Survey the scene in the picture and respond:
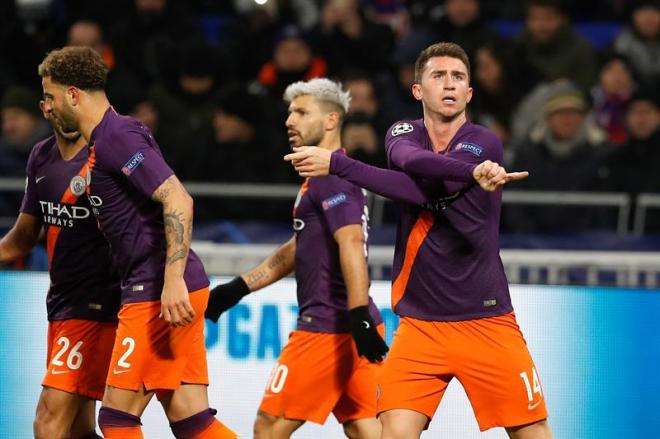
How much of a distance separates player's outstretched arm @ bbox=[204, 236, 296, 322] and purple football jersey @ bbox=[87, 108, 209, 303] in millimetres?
857

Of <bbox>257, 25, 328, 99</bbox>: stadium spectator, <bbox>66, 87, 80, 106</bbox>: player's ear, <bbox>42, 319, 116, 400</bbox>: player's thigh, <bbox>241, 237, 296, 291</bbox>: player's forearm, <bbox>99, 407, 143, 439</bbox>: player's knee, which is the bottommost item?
<bbox>99, 407, 143, 439</bbox>: player's knee

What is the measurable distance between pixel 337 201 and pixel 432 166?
110 centimetres

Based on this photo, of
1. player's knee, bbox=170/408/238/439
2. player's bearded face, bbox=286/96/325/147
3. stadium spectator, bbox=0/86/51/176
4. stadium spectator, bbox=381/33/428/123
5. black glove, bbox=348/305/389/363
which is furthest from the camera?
stadium spectator, bbox=381/33/428/123

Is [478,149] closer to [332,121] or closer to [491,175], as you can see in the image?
[491,175]

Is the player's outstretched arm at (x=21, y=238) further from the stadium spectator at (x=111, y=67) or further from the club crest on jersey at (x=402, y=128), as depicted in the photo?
the stadium spectator at (x=111, y=67)

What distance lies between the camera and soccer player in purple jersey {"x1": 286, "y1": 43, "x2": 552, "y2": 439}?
19.1 ft

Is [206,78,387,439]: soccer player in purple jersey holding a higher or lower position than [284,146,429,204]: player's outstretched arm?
lower

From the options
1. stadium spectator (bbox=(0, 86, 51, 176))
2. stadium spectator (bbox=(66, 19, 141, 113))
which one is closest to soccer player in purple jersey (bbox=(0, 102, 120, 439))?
stadium spectator (bbox=(0, 86, 51, 176))

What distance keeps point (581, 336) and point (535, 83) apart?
406cm

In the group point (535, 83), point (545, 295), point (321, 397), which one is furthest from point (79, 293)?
point (535, 83)

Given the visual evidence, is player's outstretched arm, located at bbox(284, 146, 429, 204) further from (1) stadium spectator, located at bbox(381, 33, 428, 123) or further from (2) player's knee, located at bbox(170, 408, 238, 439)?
(1) stadium spectator, located at bbox(381, 33, 428, 123)

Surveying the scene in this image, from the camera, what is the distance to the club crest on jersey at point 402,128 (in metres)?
6.06

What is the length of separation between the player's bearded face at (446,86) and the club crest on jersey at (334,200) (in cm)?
84

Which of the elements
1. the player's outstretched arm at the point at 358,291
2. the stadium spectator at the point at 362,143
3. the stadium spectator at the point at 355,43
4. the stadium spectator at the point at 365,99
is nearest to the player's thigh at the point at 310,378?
the player's outstretched arm at the point at 358,291
